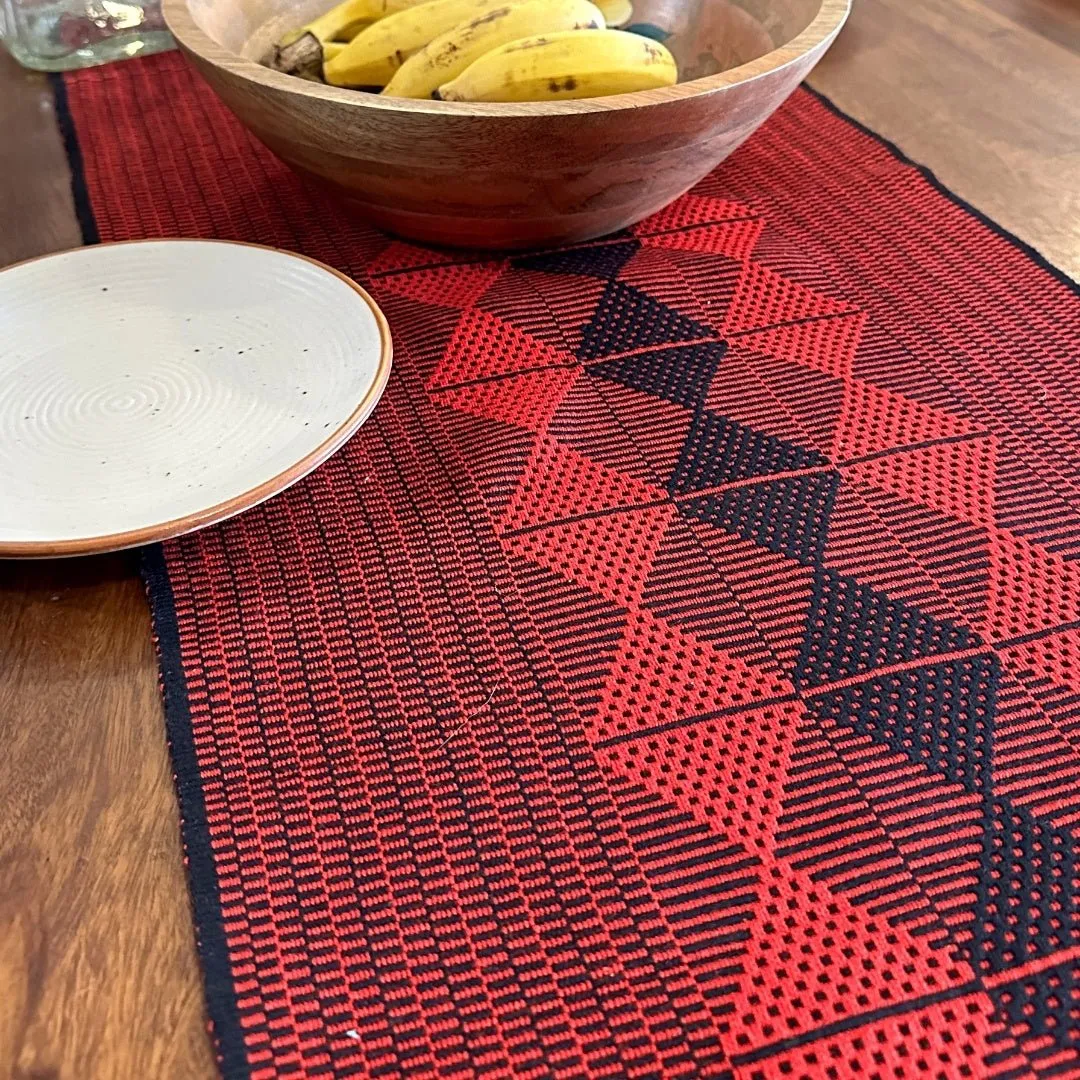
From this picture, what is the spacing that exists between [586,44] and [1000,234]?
0.32m

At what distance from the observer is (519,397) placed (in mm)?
564

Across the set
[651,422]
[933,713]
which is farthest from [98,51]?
[933,713]

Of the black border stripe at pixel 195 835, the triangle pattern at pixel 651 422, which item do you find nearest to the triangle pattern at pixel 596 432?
the triangle pattern at pixel 651 422

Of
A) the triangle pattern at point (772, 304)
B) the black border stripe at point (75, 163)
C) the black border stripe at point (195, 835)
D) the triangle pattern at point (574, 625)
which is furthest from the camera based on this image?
the black border stripe at point (75, 163)

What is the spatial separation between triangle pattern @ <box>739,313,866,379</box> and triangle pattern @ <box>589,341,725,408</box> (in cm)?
3

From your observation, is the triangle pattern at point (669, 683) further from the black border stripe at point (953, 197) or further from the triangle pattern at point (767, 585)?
the black border stripe at point (953, 197)

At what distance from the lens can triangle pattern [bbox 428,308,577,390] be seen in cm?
58

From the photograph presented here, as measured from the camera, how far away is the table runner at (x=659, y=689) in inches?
12.4

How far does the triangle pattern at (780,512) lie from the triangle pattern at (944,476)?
0.02 m

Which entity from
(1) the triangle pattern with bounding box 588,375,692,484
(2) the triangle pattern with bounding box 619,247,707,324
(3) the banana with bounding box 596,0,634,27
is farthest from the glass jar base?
(1) the triangle pattern with bounding box 588,375,692,484

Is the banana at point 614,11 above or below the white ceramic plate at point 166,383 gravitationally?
above

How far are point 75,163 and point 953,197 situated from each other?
0.68 meters

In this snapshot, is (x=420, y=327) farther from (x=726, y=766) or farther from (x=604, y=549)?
(x=726, y=766)

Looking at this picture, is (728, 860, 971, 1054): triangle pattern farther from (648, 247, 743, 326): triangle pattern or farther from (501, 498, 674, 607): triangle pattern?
(648, 247, 743, 326): triangle pattern
